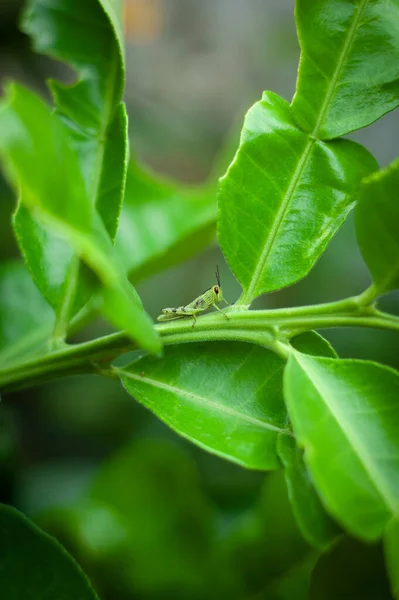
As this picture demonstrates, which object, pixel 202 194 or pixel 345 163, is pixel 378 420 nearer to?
pixel 345 163

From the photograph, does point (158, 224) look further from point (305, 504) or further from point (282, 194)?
point (305, 504)

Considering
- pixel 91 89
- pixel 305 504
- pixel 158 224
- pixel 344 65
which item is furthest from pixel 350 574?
pixel 158 224

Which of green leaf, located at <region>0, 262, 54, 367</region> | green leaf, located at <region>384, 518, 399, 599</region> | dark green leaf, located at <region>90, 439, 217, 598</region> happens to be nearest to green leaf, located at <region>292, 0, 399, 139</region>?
green leaf, located at <region>384, 518, 399, 599</region>

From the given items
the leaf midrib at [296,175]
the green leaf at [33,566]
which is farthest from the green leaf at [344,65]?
the green leaf at [33,566]

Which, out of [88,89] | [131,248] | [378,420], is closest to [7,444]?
[131,248]

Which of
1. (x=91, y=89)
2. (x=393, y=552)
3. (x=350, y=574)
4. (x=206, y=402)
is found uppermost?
(x=91, y=89)
